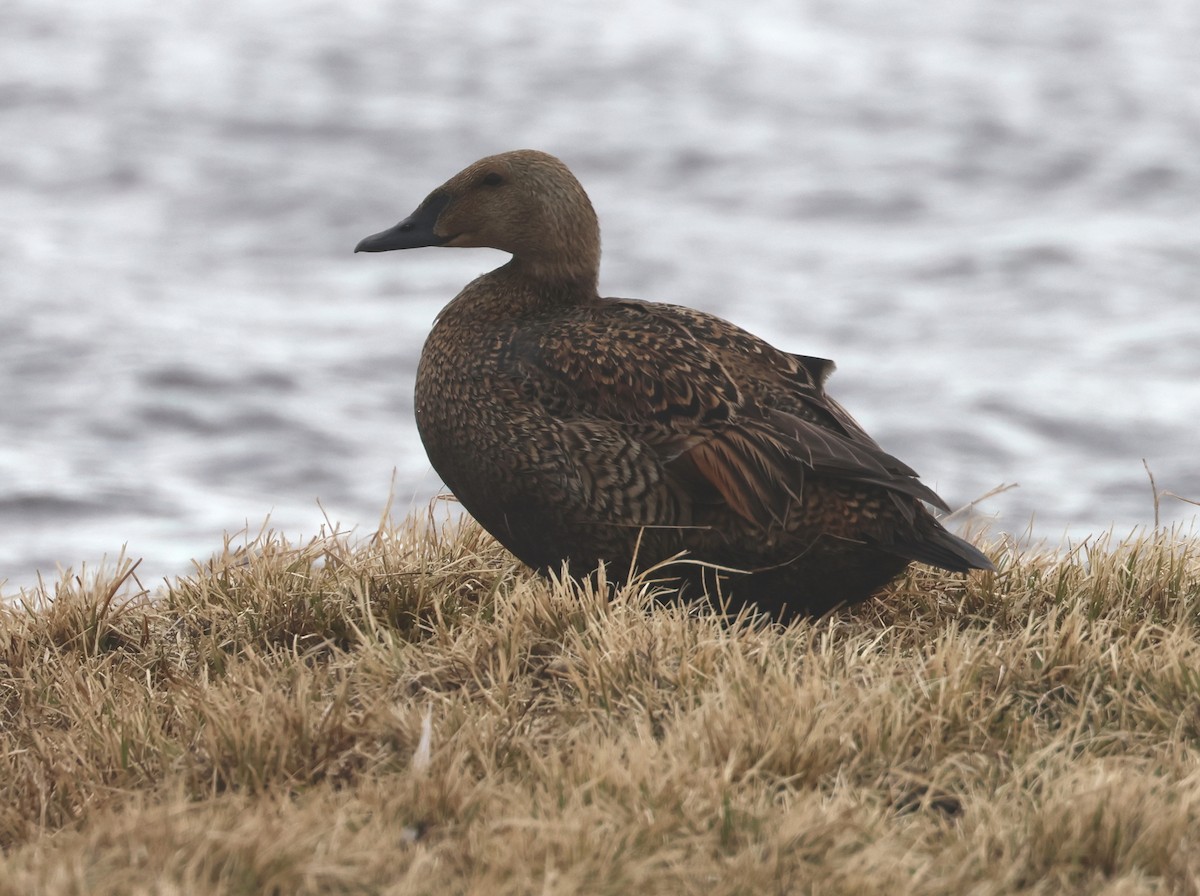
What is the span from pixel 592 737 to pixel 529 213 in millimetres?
1679

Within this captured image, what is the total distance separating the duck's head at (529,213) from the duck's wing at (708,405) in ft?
0.74

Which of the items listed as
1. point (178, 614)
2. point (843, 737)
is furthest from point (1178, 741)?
point (178, 614)

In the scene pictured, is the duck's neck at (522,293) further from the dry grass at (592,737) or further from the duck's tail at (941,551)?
the duck's tail at (941,551)

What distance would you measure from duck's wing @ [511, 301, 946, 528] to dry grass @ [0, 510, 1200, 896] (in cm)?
34

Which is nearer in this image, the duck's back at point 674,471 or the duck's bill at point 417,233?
the duck's back at point 674,471

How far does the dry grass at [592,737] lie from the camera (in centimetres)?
278

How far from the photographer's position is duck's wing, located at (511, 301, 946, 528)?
383 centimetres

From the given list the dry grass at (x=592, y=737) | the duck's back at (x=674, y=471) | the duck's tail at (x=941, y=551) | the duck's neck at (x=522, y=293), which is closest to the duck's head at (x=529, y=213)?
the duck's neck at (x=522, y=293)

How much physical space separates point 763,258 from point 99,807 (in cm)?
852

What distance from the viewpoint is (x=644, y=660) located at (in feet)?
11.4

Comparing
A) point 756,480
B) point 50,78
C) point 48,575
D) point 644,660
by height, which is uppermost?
point 50,78

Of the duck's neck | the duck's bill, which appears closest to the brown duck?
the duck's neck

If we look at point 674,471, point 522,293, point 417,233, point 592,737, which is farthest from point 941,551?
point 417,233

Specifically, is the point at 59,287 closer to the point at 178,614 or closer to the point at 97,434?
the point at 97,434
